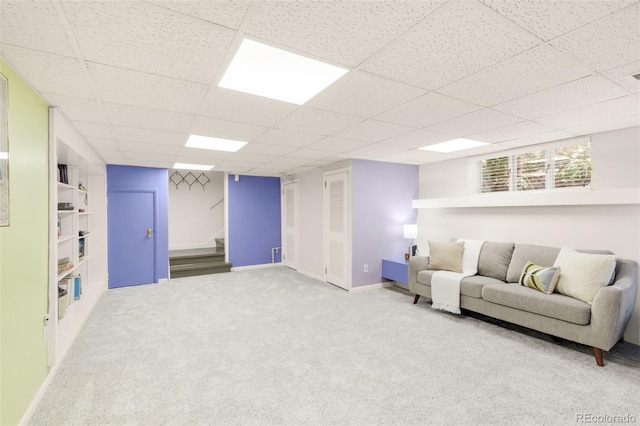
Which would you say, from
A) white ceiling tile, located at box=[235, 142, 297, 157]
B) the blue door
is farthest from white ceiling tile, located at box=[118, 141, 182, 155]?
the blue door

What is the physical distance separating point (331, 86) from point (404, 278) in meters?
3.47

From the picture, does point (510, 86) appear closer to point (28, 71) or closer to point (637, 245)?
point (637, 245)

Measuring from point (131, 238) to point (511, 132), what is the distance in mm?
5983

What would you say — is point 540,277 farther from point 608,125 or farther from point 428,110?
point 428,110

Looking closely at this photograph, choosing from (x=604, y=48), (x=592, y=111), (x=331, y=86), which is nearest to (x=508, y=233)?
(x=592, y=111)

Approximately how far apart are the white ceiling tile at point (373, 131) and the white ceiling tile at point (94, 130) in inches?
93.5

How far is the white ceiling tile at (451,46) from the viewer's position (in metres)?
1.35

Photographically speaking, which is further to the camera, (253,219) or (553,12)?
(253,219)

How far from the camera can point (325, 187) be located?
5.56 m

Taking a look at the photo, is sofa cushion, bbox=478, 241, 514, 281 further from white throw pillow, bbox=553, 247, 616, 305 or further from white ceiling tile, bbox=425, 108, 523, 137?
white ceiling tile, bbox=425, 108, 523, 137

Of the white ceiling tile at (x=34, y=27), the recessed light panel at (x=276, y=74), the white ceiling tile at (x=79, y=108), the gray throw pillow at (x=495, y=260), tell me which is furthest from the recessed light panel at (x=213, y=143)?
the gray throw pillow at (x=495, y=260)

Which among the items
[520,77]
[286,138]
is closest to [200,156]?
[286,138]

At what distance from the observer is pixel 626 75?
75.2 inches

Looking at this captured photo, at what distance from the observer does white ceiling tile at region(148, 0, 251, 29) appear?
4.03 ft
